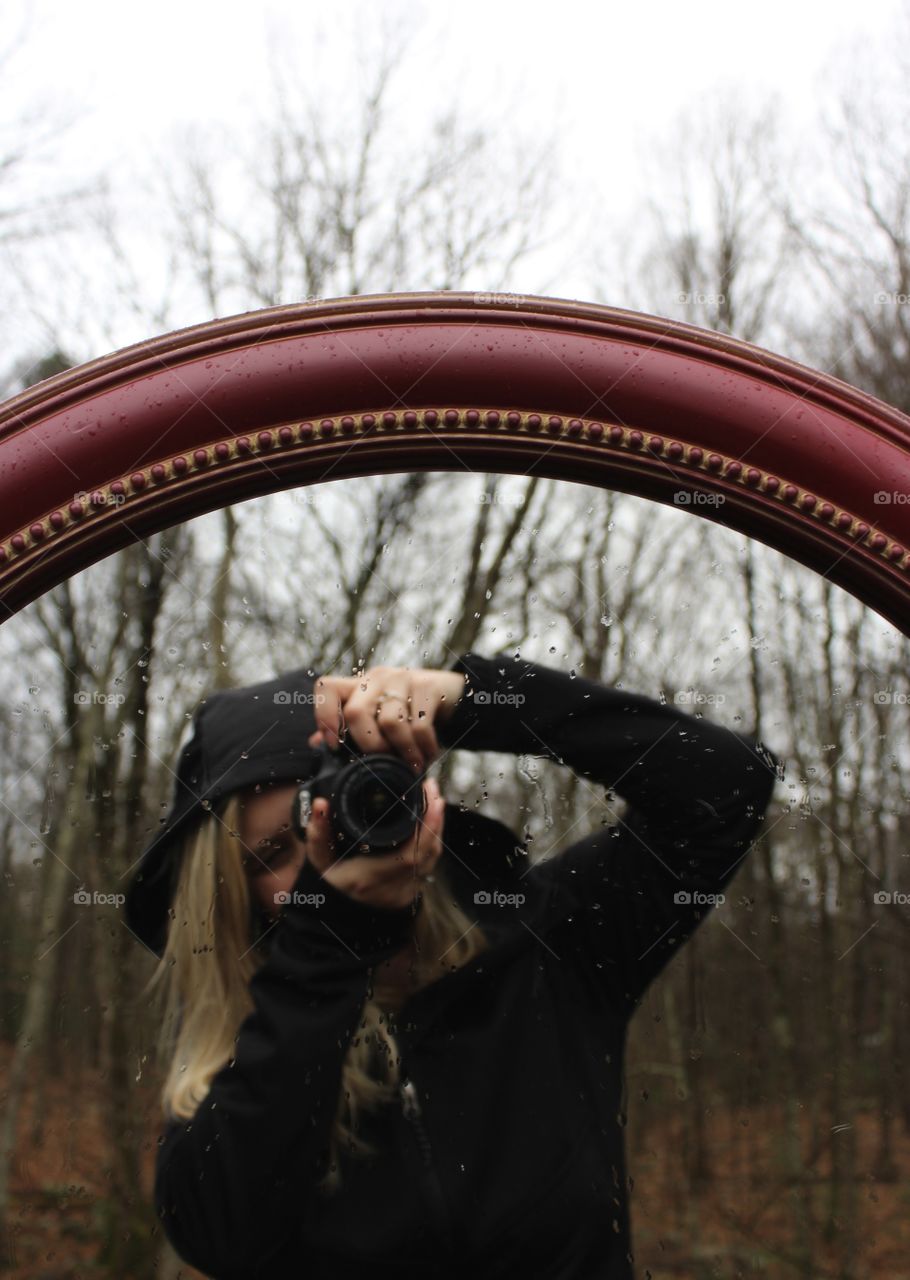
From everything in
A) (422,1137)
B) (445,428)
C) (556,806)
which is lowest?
(422,1137)

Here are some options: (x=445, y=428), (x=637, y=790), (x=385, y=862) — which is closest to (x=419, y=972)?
(x=385, y=862)

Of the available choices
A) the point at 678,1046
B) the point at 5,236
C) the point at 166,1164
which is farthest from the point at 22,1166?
the point at 5,236

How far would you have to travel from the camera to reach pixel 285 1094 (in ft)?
2.05

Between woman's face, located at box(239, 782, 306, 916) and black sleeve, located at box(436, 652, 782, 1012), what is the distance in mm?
113

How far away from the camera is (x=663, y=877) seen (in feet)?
2.10

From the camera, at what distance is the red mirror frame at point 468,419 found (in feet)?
1.99

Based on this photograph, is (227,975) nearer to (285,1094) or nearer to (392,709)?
(285,1094)

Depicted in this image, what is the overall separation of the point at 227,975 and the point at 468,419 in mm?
389

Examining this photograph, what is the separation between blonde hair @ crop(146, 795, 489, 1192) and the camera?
632 mm

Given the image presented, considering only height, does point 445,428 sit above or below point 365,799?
above

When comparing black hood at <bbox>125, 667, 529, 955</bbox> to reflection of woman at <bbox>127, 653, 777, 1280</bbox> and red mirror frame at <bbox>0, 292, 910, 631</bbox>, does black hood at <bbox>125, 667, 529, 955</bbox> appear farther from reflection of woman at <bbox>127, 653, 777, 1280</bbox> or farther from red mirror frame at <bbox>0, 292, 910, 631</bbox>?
red mirror frame at <bbox>0, 292, 910, 631</bbox>

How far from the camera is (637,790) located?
0.64 meters

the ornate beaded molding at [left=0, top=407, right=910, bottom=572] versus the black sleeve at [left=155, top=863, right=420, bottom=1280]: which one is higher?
the ornate beaded molding at [left=0, top=407, right=910, bottom=572]

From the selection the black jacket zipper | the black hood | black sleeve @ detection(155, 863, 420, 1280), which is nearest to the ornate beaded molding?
the black hood
